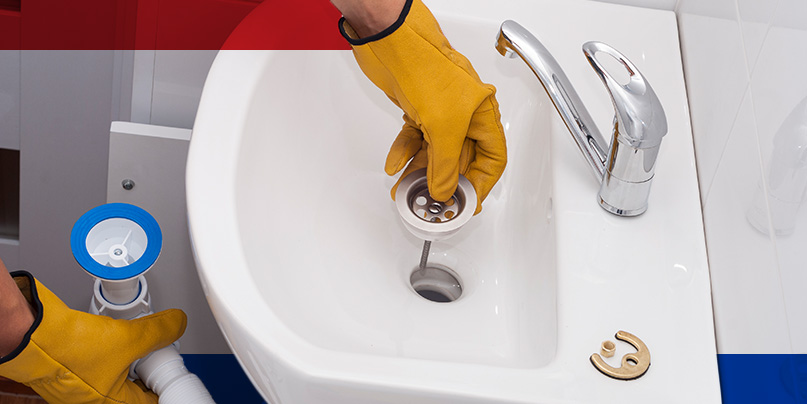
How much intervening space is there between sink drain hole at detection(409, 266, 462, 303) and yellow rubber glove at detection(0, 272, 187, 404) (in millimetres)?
310

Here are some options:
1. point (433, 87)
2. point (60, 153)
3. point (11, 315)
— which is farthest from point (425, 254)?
point (60, 153)

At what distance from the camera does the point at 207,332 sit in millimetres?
1228

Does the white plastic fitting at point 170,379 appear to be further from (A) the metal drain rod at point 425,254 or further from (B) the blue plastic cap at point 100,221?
(A) the metal drain rod at point 425,254

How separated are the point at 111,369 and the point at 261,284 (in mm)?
257

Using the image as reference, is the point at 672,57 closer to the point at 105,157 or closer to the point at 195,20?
the point at 195,20

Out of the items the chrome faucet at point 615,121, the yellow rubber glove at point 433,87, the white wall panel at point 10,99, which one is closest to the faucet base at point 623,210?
the chrome faucet at point 615,121

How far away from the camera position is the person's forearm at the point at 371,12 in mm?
747

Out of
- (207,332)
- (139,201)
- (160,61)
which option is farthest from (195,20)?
(207,332)

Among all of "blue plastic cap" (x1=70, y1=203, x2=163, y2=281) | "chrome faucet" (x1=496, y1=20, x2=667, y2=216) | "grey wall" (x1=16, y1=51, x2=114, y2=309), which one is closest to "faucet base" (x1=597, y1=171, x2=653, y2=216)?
"chrome faucet" (x1=496, y1=20, x2=667, y2=216)

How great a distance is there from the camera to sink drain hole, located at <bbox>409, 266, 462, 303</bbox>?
901 millimetres

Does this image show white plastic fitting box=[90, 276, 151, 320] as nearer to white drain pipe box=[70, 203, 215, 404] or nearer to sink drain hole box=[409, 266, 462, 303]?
white drain pipe box=[70, 203, 215, 404]

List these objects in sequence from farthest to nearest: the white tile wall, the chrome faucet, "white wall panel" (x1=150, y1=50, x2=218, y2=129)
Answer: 1. "white wall panel" (x1=150, y1=50, x2=218, y2=129)
2. the chrome faucet
3. the white tile wall

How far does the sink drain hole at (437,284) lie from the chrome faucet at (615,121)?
22 centimetres

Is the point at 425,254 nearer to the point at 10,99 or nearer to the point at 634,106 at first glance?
the point at 634,106
